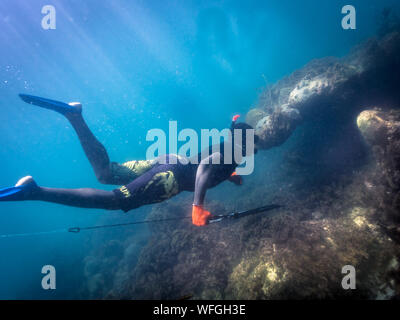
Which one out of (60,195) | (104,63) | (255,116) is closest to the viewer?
(60,195)

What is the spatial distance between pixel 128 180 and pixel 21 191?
1.93 m

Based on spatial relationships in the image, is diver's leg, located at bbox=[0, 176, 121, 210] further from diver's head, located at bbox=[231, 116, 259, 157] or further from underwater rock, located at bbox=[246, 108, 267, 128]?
underwater rock, located at bbox=[246, 108, 267, 128]

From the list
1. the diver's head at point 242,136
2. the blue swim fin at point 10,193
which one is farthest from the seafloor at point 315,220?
the blue swim fin at point 10,193

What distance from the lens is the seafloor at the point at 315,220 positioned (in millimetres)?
3537

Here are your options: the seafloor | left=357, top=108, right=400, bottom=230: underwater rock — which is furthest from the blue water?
left=357, top=108, right=400, bottom=230: underwater rock

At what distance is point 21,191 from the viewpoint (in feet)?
10.7

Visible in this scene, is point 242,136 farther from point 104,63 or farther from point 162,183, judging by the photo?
point 104,63

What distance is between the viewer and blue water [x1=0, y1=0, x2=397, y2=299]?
2128 centimetres

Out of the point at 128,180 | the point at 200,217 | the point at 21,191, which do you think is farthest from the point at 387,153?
the point at 21,191

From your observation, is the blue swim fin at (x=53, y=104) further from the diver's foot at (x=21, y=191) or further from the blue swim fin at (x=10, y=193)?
the blue swim fin at (x=10, y=193)

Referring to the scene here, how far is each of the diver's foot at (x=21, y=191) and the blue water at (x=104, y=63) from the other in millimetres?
11567

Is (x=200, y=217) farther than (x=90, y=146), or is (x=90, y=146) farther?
(x=90, y=146)
